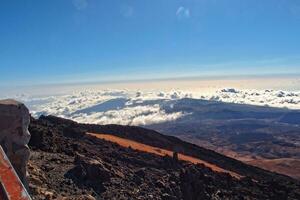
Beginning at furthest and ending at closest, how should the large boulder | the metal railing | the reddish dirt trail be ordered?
the reddish dirt trail, the large boulder, the metal railing

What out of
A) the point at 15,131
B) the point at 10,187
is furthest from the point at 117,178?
the point at 10,187

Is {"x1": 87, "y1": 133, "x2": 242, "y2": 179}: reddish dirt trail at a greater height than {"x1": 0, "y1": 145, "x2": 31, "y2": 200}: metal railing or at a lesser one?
lesser

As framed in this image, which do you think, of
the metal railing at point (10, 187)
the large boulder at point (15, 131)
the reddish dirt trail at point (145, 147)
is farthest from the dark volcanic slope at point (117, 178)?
the metal railing at point (10, 187)

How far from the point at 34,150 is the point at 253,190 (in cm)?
1199

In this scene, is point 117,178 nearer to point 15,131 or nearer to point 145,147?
point 15,131

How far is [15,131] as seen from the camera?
437 inches

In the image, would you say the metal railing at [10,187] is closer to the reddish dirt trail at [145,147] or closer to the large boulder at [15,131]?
the large boulder at [15,131]

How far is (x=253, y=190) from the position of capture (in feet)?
82.4

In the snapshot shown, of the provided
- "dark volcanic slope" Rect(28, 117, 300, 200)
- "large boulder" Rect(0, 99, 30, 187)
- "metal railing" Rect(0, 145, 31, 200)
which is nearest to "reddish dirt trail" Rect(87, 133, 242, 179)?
"dark volcanic slope" Rect(28, 117, 300, 200)

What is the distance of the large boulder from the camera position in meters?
10.7

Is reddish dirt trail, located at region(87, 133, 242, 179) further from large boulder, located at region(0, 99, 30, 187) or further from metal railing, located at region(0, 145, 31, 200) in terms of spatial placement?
metal railing, located at region(0, 145, 31, 200)

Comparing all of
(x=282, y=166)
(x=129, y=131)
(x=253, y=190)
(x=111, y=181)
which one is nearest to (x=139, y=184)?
(x=111, y=181)

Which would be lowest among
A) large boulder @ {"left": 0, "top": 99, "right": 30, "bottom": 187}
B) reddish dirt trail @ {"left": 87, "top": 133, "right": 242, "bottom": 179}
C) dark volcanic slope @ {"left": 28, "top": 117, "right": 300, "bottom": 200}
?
reddish dirt trail @ {"left": 87, "top": 133, "right": 242, "bottom": 179}

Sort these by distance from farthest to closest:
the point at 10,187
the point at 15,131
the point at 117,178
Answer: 1. the point at 117,178
2. the point at 15,131
3. the point at 10,187
